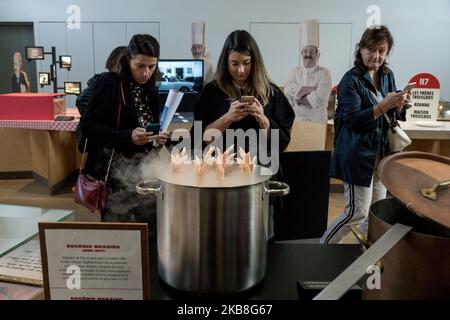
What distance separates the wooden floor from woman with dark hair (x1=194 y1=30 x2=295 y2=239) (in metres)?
2.24

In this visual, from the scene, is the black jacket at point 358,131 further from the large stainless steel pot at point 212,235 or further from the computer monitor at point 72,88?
the computer monitor at point 72,88

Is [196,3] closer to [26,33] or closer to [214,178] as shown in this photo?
[26,33]

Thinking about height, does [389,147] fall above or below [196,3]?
below

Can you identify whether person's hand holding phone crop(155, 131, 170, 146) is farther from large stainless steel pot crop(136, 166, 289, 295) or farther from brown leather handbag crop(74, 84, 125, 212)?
large stainless steel pot crop(136, 166, 289, 295)

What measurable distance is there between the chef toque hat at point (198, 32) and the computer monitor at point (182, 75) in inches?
15.2

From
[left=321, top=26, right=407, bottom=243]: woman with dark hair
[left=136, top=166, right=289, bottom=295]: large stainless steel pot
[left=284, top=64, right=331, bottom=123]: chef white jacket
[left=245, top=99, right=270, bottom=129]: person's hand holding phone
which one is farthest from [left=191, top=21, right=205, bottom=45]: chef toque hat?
[left=136, top=166, right=289, bottom=295]: large stainless steel pot

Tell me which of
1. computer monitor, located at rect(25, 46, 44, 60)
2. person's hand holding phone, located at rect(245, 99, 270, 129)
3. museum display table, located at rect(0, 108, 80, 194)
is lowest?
museum display table, located at rect(0, 108, 80, 194)

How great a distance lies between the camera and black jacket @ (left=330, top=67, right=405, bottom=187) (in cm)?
222

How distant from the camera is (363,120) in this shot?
2.17m

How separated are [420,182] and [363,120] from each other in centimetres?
154

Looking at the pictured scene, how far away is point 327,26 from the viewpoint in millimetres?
6598

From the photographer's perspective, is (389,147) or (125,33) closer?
(389,147)

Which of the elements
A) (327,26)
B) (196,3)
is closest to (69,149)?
(196,3)
